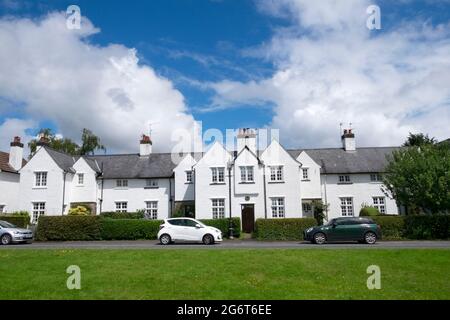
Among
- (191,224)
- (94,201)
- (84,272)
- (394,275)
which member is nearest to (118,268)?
(84,272)

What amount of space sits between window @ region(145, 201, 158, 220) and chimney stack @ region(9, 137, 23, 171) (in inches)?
646

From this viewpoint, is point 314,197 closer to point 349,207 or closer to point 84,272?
point 349,207

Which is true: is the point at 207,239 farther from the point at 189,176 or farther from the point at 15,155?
the point at 15,155

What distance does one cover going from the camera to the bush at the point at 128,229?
89.0ft

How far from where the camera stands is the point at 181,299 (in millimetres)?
8023

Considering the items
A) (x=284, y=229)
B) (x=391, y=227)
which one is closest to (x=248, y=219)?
(x=284, y=229)

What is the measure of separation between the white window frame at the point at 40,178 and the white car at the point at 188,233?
19.9 metres

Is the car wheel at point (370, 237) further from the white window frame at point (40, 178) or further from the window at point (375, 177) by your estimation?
the white window frame at point (40, 178)

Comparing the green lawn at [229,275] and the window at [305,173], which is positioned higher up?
the window at [305,173]

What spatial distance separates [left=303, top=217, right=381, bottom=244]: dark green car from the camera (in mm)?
21812

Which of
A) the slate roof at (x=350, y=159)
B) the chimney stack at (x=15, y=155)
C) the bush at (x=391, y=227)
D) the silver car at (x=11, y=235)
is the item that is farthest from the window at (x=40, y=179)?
the bush at (x=391, y=227)

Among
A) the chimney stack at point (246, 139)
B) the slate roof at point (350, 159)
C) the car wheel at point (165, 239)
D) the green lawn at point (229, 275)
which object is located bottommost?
the green lawn at point (229, 275)

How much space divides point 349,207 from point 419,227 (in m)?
11.0

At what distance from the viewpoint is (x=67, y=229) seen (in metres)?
26.8
